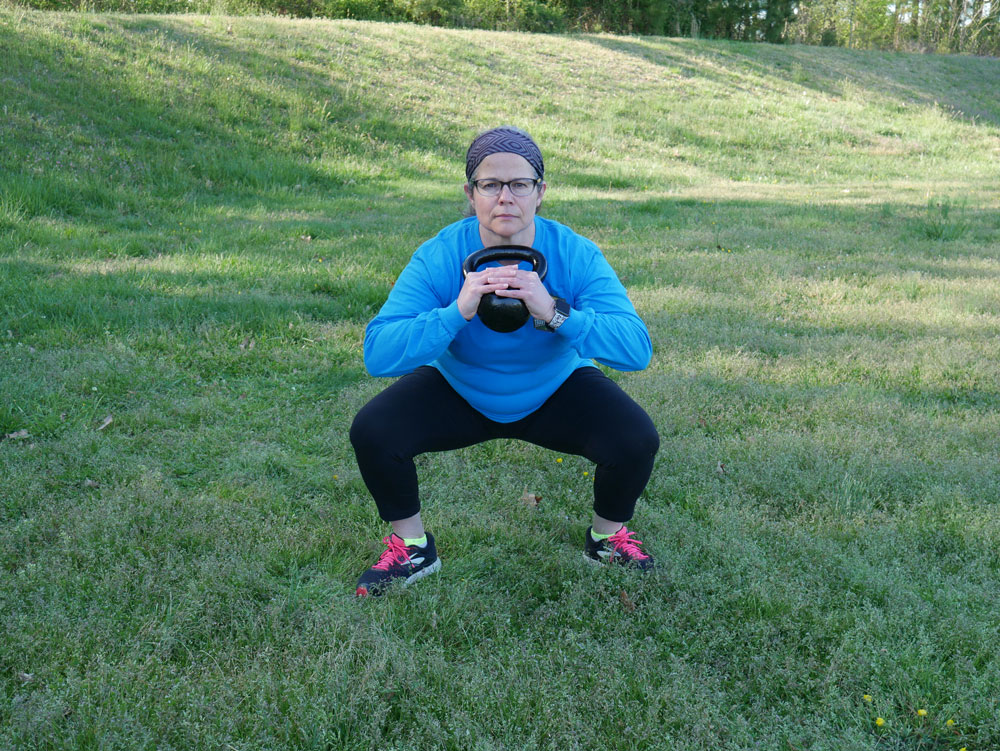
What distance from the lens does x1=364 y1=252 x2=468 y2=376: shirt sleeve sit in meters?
2.71

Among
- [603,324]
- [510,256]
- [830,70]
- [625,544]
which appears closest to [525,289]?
[510,256]

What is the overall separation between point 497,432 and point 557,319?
2.05 ft

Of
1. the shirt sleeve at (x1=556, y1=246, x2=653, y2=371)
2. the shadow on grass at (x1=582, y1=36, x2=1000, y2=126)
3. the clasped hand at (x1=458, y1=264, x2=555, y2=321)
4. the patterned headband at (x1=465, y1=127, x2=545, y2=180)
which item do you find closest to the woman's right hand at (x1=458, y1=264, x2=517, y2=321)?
the clasped hand at (x1=458, y1=264, x2=555, y2=321)

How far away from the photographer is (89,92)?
11.8m

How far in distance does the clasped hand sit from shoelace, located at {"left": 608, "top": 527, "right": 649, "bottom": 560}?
107cm

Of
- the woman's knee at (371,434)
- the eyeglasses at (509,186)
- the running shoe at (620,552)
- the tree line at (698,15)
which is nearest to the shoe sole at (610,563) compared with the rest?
the running shoe at (620,552)

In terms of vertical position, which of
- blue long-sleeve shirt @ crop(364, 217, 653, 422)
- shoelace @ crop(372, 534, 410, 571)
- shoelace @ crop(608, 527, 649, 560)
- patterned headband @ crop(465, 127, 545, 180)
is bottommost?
shoelace @ crop(372, 534, 410, 571)

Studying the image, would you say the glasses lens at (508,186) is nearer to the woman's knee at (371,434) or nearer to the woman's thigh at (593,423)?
the woman's thigh at (593,423)

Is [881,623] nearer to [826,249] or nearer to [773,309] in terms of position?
[773,309]

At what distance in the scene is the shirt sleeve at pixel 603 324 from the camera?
2762 millimetres

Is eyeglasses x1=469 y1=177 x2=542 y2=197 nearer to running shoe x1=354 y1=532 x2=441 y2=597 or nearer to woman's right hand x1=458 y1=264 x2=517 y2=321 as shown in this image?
woman's right hand x1=458 y1=264 x2=517 y2=321

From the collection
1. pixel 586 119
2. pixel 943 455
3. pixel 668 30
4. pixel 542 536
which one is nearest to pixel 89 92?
pixel 586 119

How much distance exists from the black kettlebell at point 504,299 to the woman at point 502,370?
2.9 inches

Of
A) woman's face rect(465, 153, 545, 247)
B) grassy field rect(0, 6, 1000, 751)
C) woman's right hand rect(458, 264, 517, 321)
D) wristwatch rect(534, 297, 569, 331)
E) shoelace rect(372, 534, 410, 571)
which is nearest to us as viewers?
grassy field rect(0, 6, 1000, 751)
